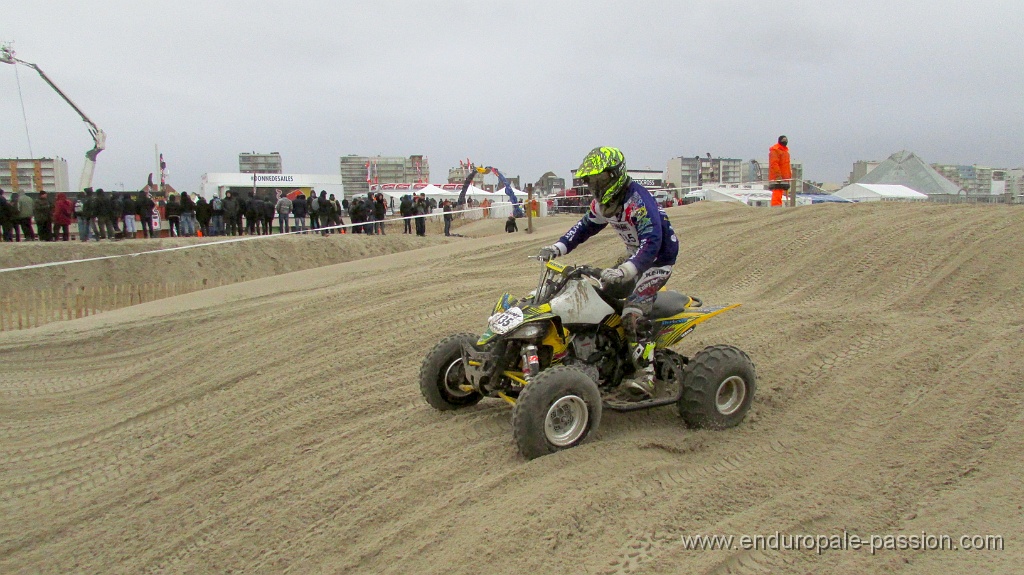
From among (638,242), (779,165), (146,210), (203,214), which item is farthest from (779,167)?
(146,210)

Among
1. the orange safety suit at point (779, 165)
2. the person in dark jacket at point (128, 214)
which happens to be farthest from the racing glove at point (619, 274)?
the person in dark jacket at point (128, 214)

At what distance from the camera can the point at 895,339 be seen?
6.40 meters

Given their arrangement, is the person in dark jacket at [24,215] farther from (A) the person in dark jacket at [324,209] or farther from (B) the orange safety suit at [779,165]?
(B) the orange safety suit at [779,165]

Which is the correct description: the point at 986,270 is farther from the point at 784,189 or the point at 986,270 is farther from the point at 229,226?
the point at 229,226

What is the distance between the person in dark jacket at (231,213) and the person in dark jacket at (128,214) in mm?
2406

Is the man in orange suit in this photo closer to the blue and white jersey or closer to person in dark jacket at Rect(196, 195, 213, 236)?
the blue and white jersey

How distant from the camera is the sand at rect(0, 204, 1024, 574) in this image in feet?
11.8

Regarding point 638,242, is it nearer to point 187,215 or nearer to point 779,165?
point 779,165

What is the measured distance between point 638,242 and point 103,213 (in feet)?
59.1

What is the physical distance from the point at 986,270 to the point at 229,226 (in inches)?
746

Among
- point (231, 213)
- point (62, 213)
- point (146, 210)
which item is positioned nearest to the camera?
point (62, 213)

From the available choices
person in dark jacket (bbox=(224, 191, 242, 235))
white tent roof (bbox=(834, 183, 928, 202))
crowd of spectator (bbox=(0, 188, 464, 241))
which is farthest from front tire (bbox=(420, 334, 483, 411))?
white tent roof (bbox=(834, 183, 928, 202))

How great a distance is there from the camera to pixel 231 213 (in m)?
19.8

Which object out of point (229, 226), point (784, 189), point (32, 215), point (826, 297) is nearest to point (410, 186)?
point (229, 226)
